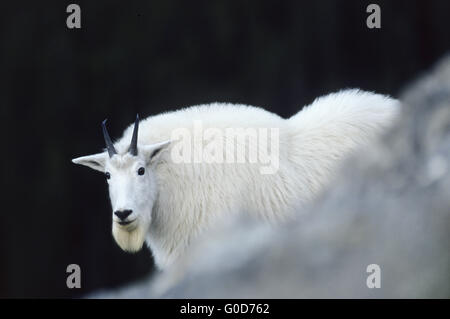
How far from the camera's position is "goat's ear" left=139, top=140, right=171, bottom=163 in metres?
5.34

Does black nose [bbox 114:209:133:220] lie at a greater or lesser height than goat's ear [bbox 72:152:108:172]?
lesser

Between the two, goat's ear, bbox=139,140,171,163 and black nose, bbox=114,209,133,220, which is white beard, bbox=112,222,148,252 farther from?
goat's ear, bbox=139,140,171,163

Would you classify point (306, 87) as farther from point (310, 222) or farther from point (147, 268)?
point (310, 222)

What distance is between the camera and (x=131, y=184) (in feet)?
16.9

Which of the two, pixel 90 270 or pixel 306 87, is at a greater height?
pixel 306 87

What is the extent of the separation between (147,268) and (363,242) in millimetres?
4165

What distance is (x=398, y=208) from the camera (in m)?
3.31

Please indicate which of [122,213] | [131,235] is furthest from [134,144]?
[131,235]

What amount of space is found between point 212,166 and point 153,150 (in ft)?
1.63

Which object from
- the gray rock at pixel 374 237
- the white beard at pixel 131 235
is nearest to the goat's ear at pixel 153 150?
the white beard at pixel 131 235

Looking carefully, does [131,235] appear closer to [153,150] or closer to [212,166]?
[153,150]

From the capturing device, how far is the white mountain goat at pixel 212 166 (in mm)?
5328

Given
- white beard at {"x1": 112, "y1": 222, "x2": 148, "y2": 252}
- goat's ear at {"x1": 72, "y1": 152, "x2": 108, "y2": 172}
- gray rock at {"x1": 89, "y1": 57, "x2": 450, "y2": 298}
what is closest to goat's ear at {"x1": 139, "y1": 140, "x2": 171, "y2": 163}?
goat's ear at {"x1": 72, "y1": 152, "x2": 108, "y2": 172}
